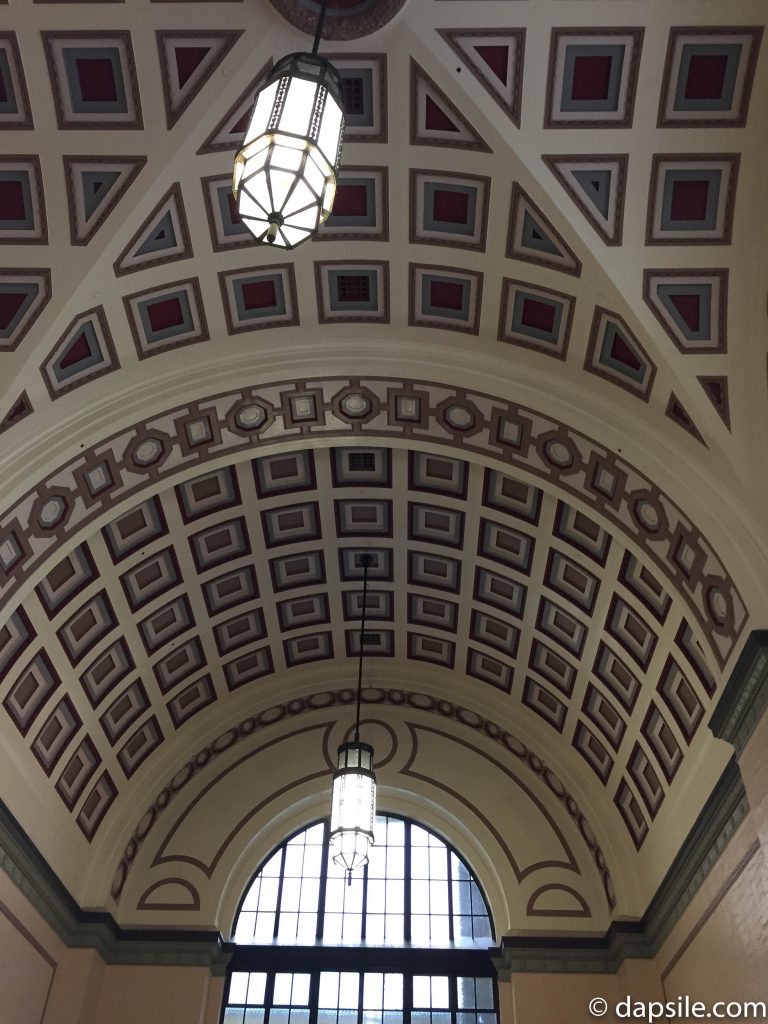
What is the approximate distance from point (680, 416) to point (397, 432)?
3.12 m

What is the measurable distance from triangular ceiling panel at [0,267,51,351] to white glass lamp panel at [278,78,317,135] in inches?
140

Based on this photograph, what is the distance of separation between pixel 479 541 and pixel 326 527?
1.96m

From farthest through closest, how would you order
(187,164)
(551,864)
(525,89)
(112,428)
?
(551,864) < (112,428) < (187,164) < (525,89)

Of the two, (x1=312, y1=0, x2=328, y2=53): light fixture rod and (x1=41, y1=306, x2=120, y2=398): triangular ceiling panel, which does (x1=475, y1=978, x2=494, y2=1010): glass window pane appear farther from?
(x1=312, y1=0, x2=328, y2=53): light fixture rod

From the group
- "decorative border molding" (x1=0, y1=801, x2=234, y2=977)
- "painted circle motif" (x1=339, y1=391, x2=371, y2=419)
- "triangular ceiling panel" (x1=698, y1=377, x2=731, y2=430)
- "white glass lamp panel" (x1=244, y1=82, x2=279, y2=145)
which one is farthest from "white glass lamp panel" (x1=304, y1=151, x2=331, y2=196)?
"decorative border molding" (x1=0, y1=801, x2=234, y2=977)

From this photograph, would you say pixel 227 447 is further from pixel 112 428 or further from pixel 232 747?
pixel 232 747

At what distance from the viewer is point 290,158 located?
4.58 metres

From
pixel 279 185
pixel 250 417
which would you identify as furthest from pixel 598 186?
pixel 250 417

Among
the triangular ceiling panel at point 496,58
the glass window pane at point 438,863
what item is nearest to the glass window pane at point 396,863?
the glass window pane at point 438,863

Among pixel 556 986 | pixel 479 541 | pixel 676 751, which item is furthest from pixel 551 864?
pixel 479 541

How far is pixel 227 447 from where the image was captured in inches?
384

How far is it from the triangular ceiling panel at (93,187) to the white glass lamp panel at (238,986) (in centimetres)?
947

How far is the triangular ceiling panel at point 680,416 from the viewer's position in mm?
7918

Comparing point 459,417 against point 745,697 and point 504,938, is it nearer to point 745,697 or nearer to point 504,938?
point 745,697
